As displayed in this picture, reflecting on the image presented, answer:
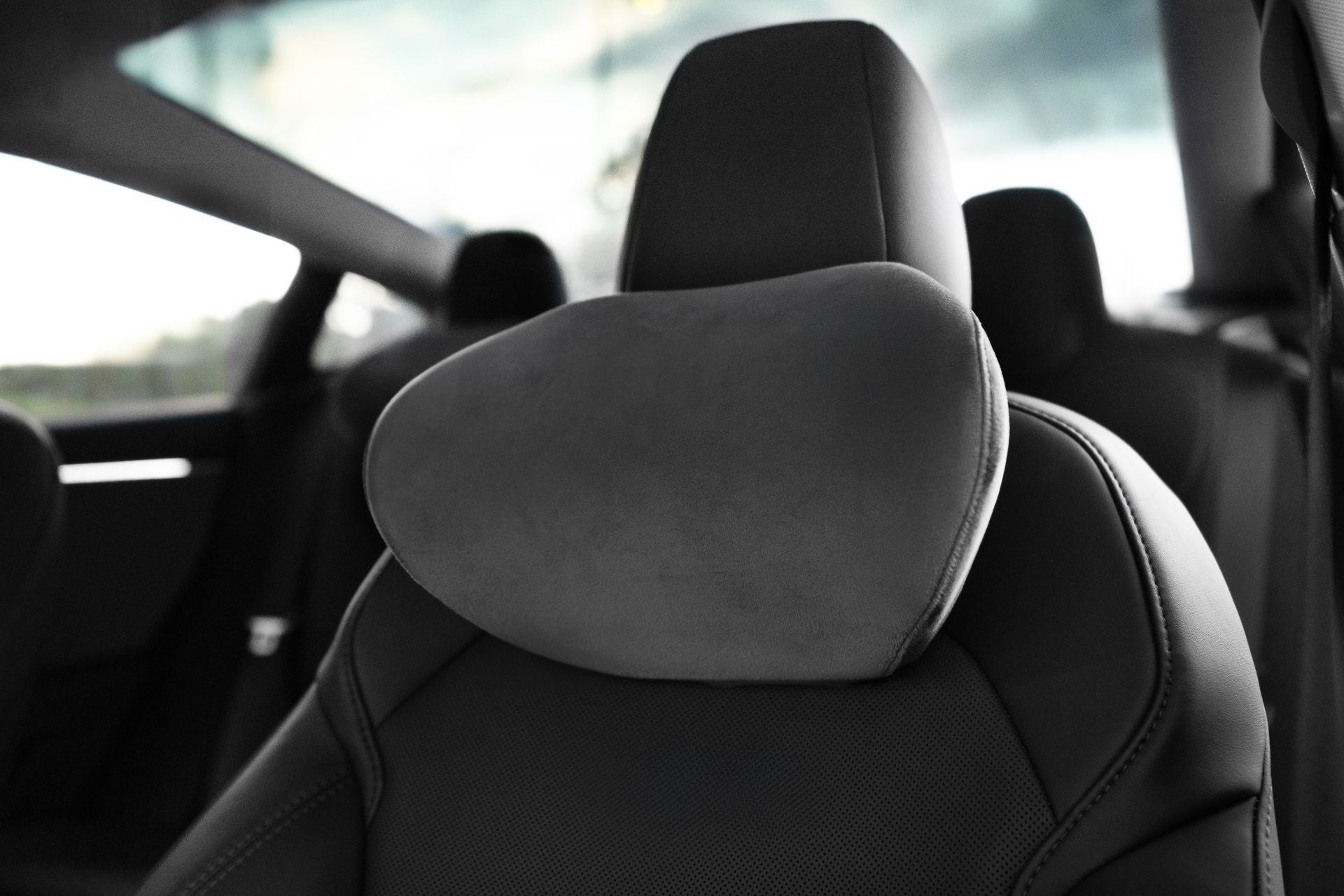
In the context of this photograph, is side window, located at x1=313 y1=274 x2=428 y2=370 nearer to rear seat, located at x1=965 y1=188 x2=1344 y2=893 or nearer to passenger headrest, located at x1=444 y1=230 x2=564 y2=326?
passenger headrest, located at x1=444 y1=230 x2=564 y2=326

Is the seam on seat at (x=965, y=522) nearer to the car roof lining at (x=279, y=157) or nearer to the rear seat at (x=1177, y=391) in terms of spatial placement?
the rear seat at (x=1177, y=391)

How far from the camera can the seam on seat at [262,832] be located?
0.82 m

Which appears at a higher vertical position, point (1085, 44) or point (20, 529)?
point (1085, 44)

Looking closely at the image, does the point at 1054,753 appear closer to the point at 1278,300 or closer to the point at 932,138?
the point at 932,138

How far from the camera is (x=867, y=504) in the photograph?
0.76m

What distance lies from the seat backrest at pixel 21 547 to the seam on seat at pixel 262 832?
585 millimetres

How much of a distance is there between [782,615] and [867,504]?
10 cm

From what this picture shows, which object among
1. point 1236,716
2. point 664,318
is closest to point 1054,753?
point 1236,716

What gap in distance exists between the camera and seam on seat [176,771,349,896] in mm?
822

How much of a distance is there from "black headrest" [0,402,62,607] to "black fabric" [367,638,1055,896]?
62 centimetres

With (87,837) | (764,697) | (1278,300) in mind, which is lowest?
(87,837)

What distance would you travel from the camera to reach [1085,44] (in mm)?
1252

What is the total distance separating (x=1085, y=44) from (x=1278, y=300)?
1.12 ft

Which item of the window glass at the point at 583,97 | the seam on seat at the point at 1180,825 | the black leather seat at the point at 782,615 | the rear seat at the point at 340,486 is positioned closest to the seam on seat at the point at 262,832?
the black leather seat at the point at 782,615
